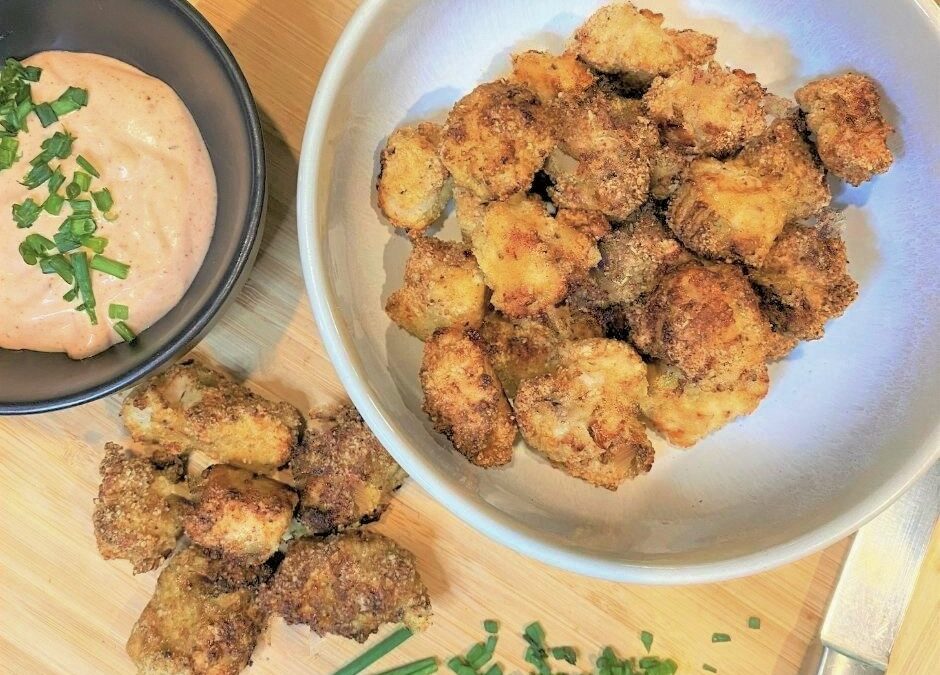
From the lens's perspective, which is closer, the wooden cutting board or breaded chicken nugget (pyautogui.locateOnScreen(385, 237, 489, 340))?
breaded chicken nugget (pyautogui.locateOnScreen(385, 237, 489, 340))

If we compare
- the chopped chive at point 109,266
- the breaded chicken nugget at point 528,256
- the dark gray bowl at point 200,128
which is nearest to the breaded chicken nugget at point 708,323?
the breaded chicken nugget at point 528,256

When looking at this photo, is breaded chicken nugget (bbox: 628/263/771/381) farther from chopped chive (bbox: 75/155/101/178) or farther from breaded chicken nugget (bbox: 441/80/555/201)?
chopped chive (bbox: 75/155/101/178)

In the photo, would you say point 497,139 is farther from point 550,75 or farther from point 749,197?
point 749,197

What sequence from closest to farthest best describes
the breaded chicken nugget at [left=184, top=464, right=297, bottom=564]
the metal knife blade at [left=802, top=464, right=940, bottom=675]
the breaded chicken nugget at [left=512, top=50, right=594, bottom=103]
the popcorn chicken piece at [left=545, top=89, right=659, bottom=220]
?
the popcorn chicken piece at [left=545, top=89, right=659, bottom=220] < the breaded chicken nugget at [left=512, top=50, right=594, bottom=103] < the breaded chicken nugget at [left=184, top=464, right=297, bottom=564] < the metal knife blade at [left=802, top=464, right=940, bottom=675]

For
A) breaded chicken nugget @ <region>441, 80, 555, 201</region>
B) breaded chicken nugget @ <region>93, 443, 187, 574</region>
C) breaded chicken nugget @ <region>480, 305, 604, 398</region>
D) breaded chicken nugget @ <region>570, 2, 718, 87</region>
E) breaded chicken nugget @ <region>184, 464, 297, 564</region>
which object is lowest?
breaded chicken nugget @ <region>93, 443, 187, 574</region>

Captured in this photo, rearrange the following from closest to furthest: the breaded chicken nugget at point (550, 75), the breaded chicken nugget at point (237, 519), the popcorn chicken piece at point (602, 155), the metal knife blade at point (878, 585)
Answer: the popcorn chicken piece at point (602, 155)
the breaded chicken nugget at point (550, 75)
the breaded chicken nugget at point (237, 519)
the metal knife blade at point (878, 585)

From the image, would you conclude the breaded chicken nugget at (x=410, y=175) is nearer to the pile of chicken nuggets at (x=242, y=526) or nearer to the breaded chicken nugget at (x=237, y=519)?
the pile of chicken nuggets at (x=242, y=526)

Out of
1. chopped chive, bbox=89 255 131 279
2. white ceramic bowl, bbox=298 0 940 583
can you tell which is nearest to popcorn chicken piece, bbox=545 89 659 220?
white ceramic bowl, bbox=298 0 940 583

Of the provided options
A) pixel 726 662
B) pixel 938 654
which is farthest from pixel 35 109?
pixel 938 654
